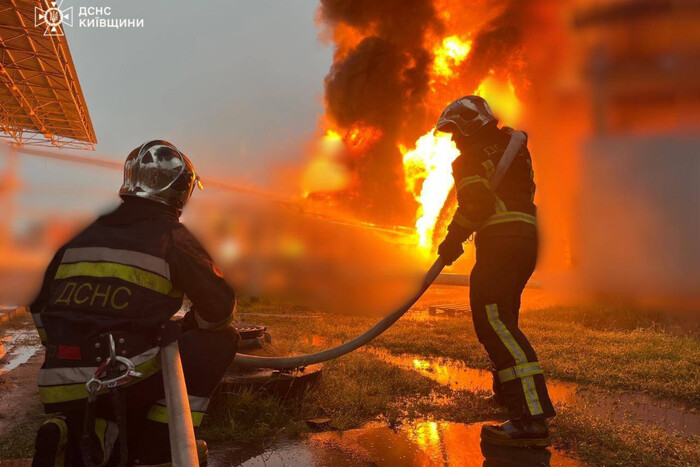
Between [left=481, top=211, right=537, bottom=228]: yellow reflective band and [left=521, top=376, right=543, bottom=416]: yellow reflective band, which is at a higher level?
[left=481, top=211, right=537, bottom=228]: yellow reflective band

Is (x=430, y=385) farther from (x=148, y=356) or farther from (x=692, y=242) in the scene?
(x=692, y=242)

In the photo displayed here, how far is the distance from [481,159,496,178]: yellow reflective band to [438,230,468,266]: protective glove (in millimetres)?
498

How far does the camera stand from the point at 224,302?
2211 millimetres

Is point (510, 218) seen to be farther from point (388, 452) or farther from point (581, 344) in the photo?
point (581, 344)

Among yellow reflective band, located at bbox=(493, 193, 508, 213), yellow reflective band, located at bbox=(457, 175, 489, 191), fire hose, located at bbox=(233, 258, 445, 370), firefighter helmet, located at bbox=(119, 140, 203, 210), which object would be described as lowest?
fire hose, located at bbox=(233, 258, 445, 370)

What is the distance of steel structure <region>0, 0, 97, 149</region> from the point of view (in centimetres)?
1273

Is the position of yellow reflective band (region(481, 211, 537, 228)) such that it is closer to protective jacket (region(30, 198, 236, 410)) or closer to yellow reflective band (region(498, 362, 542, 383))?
yellow reflective band (region(498, 362, 542, 383))

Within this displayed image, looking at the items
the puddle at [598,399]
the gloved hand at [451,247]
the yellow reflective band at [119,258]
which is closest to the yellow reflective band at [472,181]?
the gloved hand at [451,247]

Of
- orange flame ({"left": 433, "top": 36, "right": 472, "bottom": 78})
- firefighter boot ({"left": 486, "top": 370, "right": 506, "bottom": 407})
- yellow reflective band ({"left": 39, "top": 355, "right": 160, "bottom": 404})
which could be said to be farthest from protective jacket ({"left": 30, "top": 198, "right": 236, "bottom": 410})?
orange flame ({"left": 433, "top": 36, "right": 472, "bottom": 78})

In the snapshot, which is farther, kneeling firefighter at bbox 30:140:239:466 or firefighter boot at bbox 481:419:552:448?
firefighter boot at bbox 481:419:552:448

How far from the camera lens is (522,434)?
3.11 meters

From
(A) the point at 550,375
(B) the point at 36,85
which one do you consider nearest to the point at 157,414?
(A) the point at 550,375

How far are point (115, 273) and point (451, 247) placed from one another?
7.98 ft

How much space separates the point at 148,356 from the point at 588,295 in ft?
30.5
